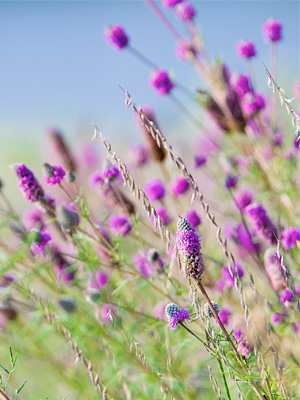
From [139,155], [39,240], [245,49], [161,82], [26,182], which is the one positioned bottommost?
[39,240]

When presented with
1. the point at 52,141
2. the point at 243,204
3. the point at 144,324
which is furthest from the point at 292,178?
the point at 52,141

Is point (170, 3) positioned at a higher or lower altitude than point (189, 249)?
higher

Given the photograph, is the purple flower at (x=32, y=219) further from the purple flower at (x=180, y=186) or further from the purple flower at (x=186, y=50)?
the purple flower at (x=186, y=50)

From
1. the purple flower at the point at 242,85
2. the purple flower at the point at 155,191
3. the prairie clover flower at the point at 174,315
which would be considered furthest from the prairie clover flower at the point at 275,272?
the purple flower at the point at 242,85

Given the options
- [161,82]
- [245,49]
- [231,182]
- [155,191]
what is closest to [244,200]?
[231,182]

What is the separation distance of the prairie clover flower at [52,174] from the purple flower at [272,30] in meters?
1.67

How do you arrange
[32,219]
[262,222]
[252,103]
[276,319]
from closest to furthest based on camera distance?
[276,319]
[262,222]
[32,219]
[252,103]

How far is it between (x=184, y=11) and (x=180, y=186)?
110 centimetres

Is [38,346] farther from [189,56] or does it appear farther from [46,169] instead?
[189,56]

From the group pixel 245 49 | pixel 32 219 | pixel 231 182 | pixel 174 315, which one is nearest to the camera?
pixel 174 315

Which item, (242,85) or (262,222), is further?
(242,85)

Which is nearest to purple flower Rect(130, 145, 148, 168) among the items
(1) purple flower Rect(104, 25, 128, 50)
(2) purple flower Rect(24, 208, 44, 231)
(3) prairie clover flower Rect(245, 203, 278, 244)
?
(1) purple flower Rect(104, 25, 128, 50)

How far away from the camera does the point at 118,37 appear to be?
2883 millimetres

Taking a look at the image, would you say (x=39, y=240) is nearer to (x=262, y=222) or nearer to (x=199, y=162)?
(x=262, y=222)
